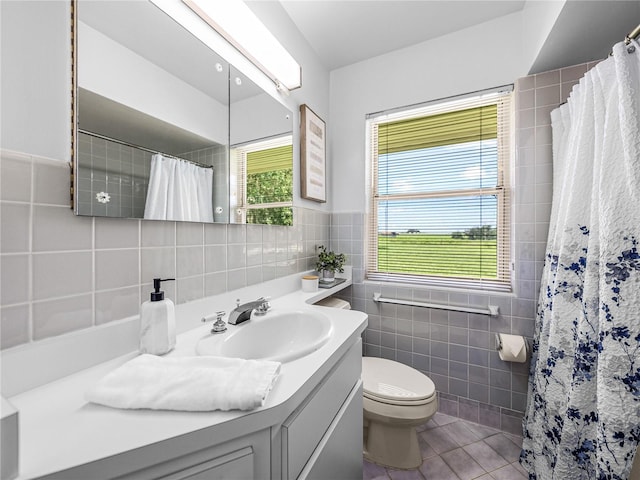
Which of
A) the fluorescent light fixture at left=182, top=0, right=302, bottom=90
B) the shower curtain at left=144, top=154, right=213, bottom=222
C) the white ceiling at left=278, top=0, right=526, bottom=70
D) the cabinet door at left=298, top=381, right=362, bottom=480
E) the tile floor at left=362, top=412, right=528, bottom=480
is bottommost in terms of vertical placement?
the tile floor at left=362, top=412, right=528, bottom=480

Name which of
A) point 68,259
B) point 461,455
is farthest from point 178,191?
point 461,455

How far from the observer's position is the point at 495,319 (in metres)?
1.54

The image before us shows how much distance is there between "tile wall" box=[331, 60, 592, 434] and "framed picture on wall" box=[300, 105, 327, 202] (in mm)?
767

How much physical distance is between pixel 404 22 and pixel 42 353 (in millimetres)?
2174

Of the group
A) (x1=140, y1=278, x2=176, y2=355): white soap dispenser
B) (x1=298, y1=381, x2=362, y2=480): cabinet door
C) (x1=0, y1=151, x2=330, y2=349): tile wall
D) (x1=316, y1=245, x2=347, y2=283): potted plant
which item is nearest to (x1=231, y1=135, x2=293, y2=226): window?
(x1=0, y1=151, x2=330, y2=349): tile wall

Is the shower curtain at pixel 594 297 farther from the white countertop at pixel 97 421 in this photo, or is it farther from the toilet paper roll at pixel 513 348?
the white countertop at pixel 97 421

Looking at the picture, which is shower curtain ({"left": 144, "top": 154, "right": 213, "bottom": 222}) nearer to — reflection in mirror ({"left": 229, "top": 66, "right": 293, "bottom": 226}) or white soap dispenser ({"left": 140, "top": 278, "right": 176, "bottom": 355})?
reflection in mirror ({"left": 229, "top": 66, "right": 293, "bottom": 226})

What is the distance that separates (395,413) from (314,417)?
737 millimetres

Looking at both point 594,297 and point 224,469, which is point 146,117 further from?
point 594,297

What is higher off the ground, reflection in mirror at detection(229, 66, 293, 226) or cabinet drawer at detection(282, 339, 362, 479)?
reflection in mirror at detection(229, 66, 293, 226)

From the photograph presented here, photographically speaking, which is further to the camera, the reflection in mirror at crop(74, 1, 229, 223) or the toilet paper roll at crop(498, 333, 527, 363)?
the toilet paper roll at crop(498, 333, 527, 363)

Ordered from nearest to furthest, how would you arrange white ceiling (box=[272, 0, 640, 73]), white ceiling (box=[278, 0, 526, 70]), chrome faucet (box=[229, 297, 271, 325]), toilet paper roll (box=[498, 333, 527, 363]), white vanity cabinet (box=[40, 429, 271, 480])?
1. white vanity cabinet (box=[40, 429, 271, 480])
2. chrome faucet (box=[229, 297, 271, 325])
3. white ceiling (box=[272, 0, 640, 73])
4. toilet paper roll (box=[498, 333, 527, 363])
5. white ceiling (box=[278, 0, 526, 70])

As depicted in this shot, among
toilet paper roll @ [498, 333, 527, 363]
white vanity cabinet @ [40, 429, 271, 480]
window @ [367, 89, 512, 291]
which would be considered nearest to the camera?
white vanity cabinet @ [40, 429, 271, 480]

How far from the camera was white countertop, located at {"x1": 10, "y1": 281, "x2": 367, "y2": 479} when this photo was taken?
378 millimetres
